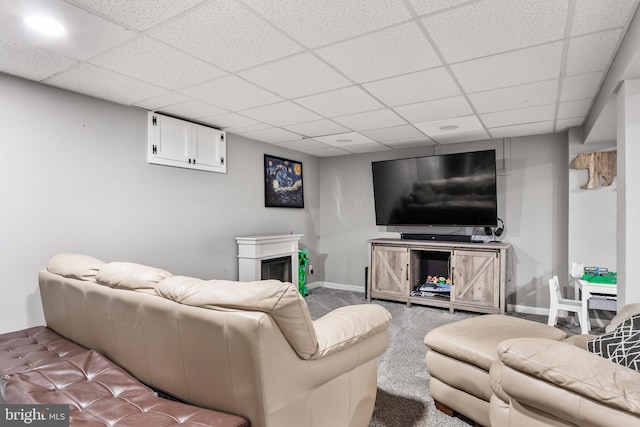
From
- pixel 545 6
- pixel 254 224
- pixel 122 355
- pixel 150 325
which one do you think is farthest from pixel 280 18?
pixel 254 224

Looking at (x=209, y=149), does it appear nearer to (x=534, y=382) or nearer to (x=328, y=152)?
(x=328, y=152)

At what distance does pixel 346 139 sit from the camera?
490 cm

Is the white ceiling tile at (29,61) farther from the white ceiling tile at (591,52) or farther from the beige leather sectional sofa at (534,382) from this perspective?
the white ceiling tile at (591,52)

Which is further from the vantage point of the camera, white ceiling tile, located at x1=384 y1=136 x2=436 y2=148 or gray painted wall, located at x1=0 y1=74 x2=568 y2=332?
white ceiling tile, located at x1=384 y1=136 x2=436 y2=148

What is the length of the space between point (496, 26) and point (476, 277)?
323cm

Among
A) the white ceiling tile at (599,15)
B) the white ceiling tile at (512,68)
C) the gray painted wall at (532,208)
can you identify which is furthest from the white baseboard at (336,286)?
the white ceiling tile at (599,15)

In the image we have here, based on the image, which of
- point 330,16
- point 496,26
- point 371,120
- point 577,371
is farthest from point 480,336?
point 371,120

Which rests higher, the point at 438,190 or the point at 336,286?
the point at 438,190

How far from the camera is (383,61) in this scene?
8.09 ft

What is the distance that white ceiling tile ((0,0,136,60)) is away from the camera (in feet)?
5.98

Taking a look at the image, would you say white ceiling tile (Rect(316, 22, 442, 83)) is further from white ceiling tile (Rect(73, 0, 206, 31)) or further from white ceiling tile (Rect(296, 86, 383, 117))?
white ceiling tile (Rect(73, 0, 206, 31))

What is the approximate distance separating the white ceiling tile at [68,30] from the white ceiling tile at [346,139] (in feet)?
9.60

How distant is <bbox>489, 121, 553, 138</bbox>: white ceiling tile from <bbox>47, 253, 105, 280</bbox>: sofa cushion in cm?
437

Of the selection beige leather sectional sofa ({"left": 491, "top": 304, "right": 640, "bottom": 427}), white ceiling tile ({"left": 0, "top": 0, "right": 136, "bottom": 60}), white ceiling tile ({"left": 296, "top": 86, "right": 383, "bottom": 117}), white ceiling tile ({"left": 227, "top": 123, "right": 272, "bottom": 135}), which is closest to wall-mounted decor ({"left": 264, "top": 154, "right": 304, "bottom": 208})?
white ceiling tile ({"left": 227, "top": 123, "right": 272, "bottom": 135})
